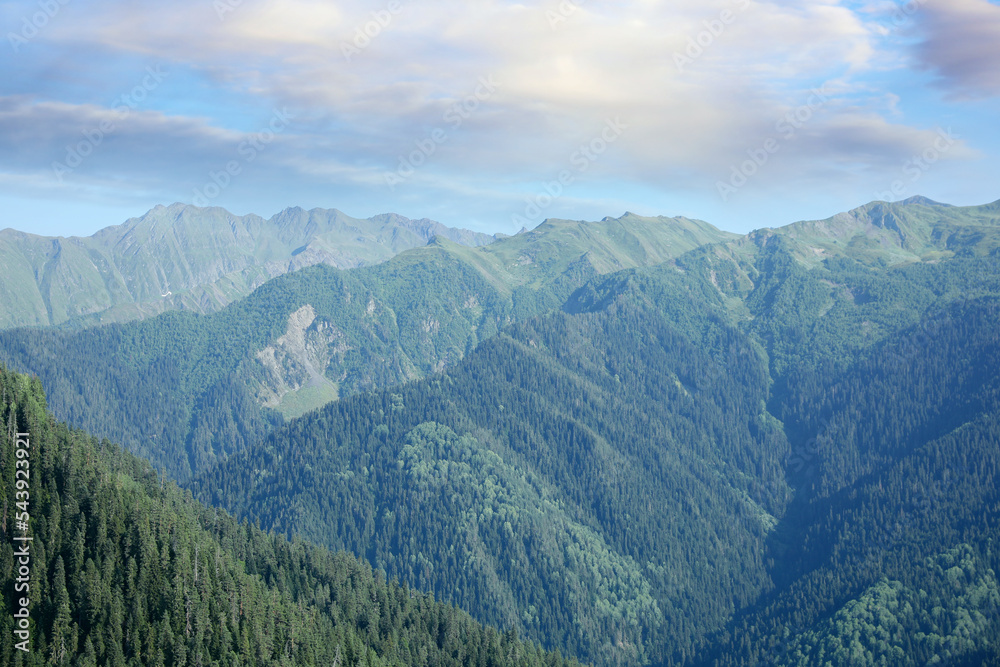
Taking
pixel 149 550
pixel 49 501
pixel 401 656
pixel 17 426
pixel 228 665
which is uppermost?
pixel 17 426

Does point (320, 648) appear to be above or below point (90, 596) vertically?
below

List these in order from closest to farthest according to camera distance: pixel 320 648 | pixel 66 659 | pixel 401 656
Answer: pixel 66 659 → pixel 320 648 → pixel 401 656

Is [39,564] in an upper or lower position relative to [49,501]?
lower

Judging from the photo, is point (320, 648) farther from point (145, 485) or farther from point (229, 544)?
point (145, 485)

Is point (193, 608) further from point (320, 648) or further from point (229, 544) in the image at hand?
point (229, 544)

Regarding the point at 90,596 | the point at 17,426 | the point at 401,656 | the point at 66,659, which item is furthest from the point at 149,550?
the point at 401,656

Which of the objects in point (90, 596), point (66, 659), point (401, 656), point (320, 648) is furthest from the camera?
point (401, 656)

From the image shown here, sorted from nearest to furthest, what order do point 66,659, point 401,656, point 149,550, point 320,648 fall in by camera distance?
point 66,659 → point 149,550 → point 320,648 → point 401,656

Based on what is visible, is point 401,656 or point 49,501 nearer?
point 49,501

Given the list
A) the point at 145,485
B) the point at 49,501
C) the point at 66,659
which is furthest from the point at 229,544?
the point at 66,659
